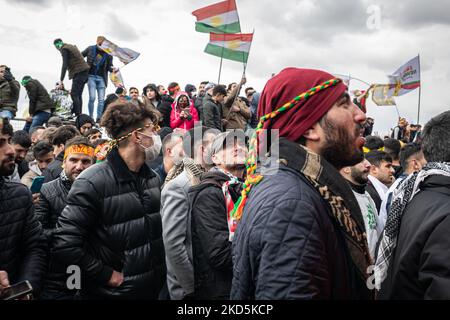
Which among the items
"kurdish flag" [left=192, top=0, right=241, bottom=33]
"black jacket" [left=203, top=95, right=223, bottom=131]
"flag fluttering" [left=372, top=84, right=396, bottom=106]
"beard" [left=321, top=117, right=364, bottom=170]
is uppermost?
"kurdish flag" [left=192, top=0, right=241, bottom=33]

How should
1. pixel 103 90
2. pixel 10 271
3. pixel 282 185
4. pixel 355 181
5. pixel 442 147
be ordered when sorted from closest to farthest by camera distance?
pixel 282 185 < pixel 442 147 < pixel 10 271 < pixel 355 181 < pixel 103 90

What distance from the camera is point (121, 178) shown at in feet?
9.75

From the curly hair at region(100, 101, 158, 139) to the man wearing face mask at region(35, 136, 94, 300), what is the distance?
2.33 ft

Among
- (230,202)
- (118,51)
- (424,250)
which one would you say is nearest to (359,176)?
(230,202)

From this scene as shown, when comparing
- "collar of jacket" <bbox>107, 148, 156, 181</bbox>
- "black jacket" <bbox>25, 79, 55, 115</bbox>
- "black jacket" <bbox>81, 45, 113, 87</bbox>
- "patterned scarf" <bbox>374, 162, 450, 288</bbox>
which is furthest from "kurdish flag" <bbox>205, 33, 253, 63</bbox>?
"patterned scarf" <bbox>374, 162, 450, 288</bbox>

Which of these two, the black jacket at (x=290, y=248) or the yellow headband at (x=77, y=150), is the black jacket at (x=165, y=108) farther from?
the black jacket at (x=290, y=248)

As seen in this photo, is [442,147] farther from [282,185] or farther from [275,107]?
[282,185]

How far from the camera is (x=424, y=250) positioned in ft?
6.23

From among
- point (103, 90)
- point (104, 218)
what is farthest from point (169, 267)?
point (103, 90)

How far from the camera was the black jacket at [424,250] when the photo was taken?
181 centimetres

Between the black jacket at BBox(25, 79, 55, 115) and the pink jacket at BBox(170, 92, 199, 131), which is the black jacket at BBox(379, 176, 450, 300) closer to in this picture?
the pink jacket at BBox(170, 92, 199, 131)

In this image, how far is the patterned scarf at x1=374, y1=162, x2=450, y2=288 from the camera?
2189mm

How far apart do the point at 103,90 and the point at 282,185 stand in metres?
10.6

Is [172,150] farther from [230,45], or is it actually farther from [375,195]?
[230,45]
